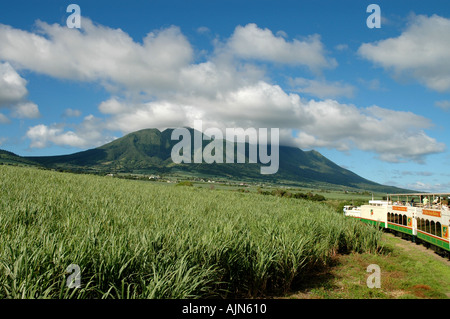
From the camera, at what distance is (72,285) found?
398 centimetres

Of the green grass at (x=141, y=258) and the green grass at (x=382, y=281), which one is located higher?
the green grass at (x=141, y=258)

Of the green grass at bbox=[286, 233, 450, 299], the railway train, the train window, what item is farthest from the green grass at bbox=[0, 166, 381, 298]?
the train window

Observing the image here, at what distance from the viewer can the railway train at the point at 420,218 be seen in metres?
13.0

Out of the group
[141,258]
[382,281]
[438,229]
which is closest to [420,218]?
[438,229]

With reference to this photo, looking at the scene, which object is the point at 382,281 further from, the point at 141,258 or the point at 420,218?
the point at 420,218

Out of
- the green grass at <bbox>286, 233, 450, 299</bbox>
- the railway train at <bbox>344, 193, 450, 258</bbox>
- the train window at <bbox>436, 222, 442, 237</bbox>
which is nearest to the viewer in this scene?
the green grass at <bbox>286, 233, 450, 299</bbox>

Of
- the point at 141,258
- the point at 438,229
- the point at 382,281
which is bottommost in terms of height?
the point at 382,281

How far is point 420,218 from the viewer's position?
54.5 ft

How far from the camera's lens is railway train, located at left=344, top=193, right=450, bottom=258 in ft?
42.7

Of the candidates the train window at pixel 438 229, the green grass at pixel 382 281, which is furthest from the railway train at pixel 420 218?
the green grass at pixel 382 281

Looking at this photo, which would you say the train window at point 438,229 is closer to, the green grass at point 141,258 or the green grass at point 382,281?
the green grass at point 382,281

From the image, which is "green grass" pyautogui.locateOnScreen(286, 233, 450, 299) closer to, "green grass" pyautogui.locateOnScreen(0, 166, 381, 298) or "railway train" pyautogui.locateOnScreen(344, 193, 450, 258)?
"green grass" pyautogui.locateOnScreen(0, 166, 381, 298)
